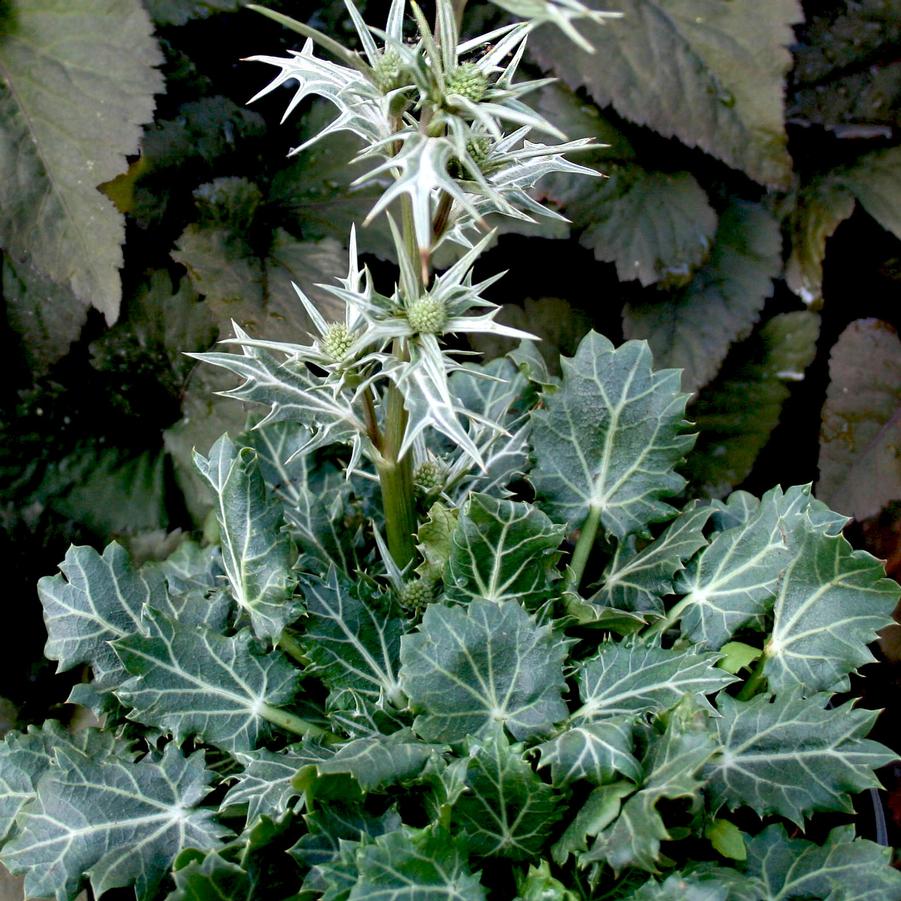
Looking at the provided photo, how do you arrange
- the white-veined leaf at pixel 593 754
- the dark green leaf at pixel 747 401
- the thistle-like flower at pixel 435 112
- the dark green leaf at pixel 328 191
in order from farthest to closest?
the dark green leaf at pixel 747 401 → the dark green leaf at pixel 328 191 → the white-veined leaf at pixel 593 754 → the thistle-like flower at pixel 435 112

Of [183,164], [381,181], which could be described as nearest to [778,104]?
[381,181]

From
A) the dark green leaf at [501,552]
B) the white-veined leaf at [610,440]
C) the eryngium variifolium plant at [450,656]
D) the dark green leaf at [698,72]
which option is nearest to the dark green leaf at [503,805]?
the eryngium variifolium plant at [450,656]

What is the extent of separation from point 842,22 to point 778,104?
0.28 m

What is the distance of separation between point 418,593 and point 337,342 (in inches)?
8.1

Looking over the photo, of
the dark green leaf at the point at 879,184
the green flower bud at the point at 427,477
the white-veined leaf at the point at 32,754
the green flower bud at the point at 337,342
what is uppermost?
the green flower bud at the point at 337,342

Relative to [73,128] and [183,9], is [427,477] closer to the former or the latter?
[73,128]

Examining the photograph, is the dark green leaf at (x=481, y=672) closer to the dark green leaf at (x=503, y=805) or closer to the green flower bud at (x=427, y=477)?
the dark green leaf at (x=503, y=805)

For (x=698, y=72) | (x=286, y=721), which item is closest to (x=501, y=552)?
(x=286, y=721)

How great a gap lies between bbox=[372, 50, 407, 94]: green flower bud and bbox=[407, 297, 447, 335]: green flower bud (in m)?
0.11

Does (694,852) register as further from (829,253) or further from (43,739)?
(829,253)

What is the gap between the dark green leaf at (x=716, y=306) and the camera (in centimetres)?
101

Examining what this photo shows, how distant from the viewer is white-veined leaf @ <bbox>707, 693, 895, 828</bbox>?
55 centimetres

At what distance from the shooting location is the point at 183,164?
0.97m

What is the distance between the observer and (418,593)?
649mm
